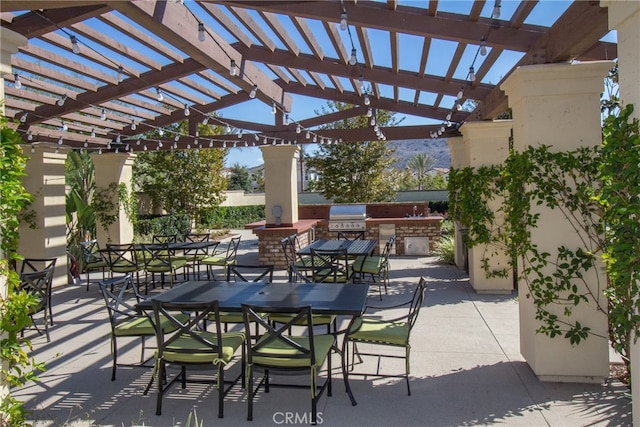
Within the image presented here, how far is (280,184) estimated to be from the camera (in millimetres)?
10914

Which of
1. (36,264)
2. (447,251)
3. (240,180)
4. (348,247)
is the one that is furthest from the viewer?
(240,180)

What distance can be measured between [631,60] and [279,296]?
3.18 metres

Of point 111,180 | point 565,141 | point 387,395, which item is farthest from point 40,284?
point 111,180

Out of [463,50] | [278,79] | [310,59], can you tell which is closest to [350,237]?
[278,79]

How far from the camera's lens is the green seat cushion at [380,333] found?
12.3 feet

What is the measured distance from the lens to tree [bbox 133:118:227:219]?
17250 millimetres

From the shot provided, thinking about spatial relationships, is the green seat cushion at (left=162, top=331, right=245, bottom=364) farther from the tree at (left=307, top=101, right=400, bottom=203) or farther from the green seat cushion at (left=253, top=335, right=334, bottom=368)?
the tree at (left=307, top=101, right=400, bottom=203)

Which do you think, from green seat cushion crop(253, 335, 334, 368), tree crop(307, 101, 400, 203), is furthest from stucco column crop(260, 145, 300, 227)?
tree crop(307, 101, 400, 203)

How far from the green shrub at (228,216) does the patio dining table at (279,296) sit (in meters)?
13.9

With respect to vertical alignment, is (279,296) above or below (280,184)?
below

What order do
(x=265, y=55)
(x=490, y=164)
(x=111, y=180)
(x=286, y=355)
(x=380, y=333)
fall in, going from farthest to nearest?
(x=111, y=180)
(x=490, y=164)
(x=265, y=55)
(x=380, y=333)
(x=286, y=355)

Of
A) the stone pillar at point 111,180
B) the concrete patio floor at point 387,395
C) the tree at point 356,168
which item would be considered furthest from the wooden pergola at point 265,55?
the tree at point 356,168

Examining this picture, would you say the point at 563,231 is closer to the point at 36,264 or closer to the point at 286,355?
the point at 286,355

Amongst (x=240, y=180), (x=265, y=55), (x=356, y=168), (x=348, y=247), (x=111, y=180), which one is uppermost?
(x=240, y=180)
